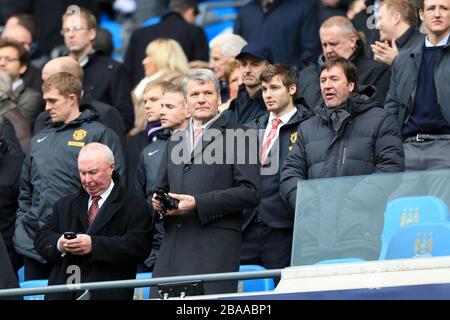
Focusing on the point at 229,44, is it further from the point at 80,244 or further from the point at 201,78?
the point at 80,244

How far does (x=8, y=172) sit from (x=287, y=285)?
4550 millimetres

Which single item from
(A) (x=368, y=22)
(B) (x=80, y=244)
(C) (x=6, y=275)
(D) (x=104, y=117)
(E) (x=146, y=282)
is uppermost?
(A) (x=368, y=22)

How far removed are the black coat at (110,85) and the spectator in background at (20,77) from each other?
1.77 feet

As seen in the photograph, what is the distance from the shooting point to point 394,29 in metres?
12.9

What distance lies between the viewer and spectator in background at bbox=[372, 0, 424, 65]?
42.1 ft

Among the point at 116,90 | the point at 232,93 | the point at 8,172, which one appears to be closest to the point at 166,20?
the point at 116,90

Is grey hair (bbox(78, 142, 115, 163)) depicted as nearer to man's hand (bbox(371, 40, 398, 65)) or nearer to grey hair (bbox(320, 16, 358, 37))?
grey hair (bbox(320, 16, 358, 37))

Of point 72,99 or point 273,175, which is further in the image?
point 72,99

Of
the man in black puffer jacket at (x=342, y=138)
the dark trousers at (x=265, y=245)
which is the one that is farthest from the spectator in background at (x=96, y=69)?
the man in black puffer jacket at (x=342, y=138)

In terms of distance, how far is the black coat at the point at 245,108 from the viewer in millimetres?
12453

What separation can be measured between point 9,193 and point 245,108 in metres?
2.25

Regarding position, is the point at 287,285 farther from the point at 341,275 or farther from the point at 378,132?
the point at 378,132

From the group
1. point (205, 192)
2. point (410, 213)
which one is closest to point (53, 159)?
point (205, 192)
